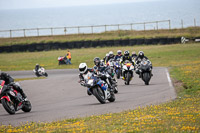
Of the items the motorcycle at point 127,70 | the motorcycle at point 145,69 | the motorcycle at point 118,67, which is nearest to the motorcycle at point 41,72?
the motorcycle at point 118,67

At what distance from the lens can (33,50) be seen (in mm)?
52375

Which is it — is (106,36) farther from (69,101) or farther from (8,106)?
(8,106)

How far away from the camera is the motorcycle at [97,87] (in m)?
13.8

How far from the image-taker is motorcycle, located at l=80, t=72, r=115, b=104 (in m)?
13.8

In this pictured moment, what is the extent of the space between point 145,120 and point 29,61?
38475mm

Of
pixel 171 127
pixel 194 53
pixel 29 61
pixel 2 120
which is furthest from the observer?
pixel 29 61

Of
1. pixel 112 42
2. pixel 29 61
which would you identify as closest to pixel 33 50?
pixel 29 61

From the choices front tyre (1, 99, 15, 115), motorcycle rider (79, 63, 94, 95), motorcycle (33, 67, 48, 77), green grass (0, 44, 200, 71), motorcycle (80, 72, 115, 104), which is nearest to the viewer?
front tyre (1, 99, 15, 115)

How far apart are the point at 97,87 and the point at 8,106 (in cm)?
289

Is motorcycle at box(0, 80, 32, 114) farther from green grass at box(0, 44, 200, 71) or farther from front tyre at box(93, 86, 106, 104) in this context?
green grass at box(0, 44, 200, 71)

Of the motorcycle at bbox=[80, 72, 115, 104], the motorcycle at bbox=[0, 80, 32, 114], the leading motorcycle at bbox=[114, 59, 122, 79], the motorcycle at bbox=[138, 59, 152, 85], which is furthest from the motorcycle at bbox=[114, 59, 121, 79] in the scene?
the motorcycle at bbox=[0, 80, 32, 114]

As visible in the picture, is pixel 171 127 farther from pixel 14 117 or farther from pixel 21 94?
pixel 21 94

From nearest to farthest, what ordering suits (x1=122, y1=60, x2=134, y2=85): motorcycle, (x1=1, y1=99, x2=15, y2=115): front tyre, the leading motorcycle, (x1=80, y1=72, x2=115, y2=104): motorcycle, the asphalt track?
1. the asphalt track
2. (x1=1, y1=99, x2=15, y2=115): front tyre
3. (x1=80, y1=72, x2=115, y2=104): motorcycle
4. (x1=122, y1=60, x2=134, y2=85): motorcycle
5. the leading motorcycle

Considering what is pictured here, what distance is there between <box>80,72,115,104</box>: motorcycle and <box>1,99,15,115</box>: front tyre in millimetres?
2389
